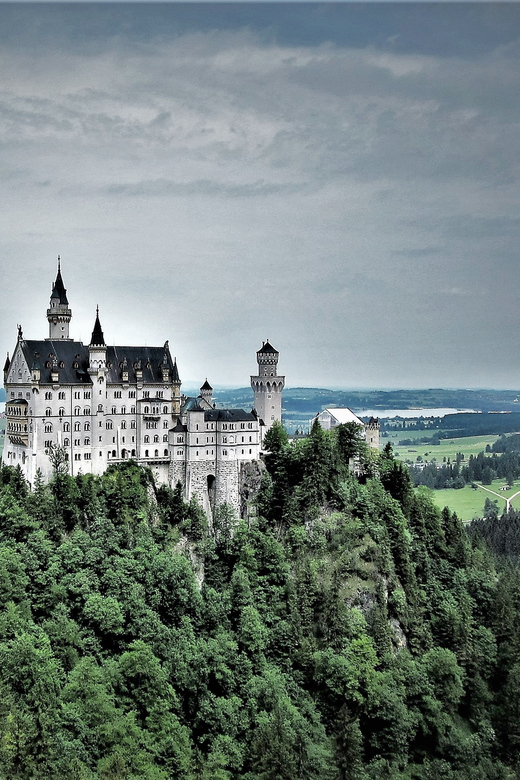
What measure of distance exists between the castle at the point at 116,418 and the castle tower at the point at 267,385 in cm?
224

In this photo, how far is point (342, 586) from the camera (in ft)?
208

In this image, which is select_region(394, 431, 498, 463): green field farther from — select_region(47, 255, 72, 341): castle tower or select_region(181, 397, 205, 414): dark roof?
select_region(47, 255, 72, 341): castle tower

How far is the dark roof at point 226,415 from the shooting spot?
67.4 metres

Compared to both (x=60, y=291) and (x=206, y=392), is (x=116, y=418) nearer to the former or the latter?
(x=206, y=392)

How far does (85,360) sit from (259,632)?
23.1m

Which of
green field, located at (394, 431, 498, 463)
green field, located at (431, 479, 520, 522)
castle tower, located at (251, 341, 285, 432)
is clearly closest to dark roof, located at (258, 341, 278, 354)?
castle tower, located at (251, 341, 285, 432)

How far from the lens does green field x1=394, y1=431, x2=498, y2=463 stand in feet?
551

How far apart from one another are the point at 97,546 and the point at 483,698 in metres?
28.3

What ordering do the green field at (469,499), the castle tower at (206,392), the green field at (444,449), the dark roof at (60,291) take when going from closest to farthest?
the dark roof at (60,291) → the castle tower at (206,392) → the green field at (469,499) → the green field at (444,449)

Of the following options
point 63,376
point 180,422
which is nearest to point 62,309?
point 63,376

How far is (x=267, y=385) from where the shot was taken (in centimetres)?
7206

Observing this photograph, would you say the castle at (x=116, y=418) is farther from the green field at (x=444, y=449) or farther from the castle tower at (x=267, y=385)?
the green field at (x=444, y=449)

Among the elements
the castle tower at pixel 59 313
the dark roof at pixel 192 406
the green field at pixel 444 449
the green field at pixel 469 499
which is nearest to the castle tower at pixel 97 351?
the castle tower at pixel 59 313

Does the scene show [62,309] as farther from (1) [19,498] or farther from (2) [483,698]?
(2) [483,698]
